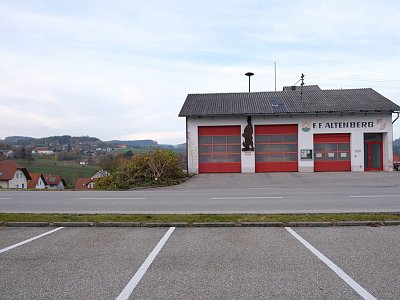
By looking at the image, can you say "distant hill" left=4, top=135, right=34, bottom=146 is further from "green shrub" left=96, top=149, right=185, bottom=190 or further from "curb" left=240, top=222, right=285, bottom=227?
"curb" left=240, top=222, right=285, bottom=227

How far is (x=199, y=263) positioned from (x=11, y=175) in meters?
57.9

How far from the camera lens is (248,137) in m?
26.1

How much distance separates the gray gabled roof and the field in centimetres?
3356

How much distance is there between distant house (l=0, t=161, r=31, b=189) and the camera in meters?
55.1

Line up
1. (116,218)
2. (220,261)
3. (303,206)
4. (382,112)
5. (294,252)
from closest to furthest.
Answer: (220,261)
(294,252)
(116,218)
(303,206)
(382,112)

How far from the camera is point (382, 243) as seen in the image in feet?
21.0

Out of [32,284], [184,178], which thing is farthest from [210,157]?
[32,284]

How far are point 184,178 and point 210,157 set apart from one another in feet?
13.4

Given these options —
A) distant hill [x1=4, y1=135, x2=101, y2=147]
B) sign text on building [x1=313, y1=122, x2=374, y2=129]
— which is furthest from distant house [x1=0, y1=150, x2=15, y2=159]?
sign text on building [x1=313, y1=122, x2=374, y2=129]

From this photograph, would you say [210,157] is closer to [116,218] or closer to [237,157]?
[237,157]

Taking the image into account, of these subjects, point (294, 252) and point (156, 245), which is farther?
point (156, 245)

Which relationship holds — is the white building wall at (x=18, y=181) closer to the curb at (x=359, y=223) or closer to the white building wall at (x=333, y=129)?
the white building wall at (x=333, y=129)

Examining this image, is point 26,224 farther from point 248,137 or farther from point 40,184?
point 40,184

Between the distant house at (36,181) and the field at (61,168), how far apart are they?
105 cm
